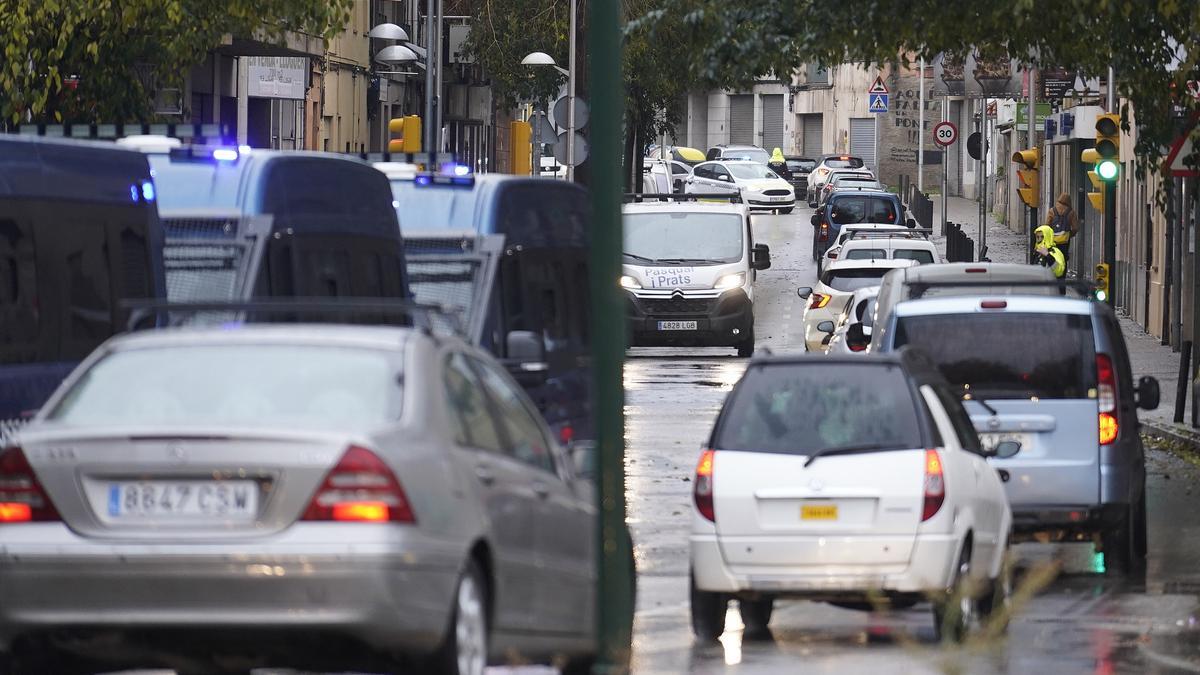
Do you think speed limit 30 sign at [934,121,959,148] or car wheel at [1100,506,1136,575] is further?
speed limit 30 sign at [934,121,959,148]

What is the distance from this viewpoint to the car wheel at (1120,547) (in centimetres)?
1520

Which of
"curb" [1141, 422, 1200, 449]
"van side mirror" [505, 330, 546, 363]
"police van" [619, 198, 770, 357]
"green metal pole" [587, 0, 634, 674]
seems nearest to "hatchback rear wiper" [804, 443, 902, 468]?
"van side mirror" [505, 330, 546, 363]

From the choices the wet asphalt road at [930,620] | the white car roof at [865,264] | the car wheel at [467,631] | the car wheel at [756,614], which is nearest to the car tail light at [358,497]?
the car wheel at [467,631]

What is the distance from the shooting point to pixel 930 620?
13125 millimetres

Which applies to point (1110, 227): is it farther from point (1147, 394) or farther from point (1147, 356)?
point (1147, 394)

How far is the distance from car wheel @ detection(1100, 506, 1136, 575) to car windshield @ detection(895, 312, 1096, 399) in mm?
908

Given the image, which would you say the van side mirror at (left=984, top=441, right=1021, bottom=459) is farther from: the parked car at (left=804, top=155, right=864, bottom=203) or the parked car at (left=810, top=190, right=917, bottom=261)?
the parked car at (left=804, top=155, right=864, bottom=203)

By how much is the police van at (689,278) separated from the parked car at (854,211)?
19.8 m

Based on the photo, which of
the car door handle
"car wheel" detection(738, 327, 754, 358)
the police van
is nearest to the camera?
the car door handle

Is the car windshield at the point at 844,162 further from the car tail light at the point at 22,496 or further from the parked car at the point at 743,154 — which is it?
the car tail light at the point at 22,496

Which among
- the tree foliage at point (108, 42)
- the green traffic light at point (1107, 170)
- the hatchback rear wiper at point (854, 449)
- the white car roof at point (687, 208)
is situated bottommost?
the hatchback rear wiper at point (854, 449)

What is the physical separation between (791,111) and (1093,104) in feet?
200

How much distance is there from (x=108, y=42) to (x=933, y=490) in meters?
14.1

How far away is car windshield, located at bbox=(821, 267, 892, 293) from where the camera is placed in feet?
111
